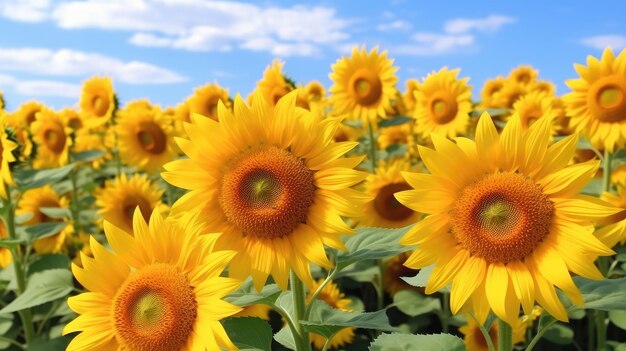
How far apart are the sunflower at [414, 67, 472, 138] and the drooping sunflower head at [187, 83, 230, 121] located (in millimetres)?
2228

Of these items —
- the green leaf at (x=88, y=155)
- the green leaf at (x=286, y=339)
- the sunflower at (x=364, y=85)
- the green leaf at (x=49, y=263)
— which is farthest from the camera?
the sunflower at (x=364, y=85)

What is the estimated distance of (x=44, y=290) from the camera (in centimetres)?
432

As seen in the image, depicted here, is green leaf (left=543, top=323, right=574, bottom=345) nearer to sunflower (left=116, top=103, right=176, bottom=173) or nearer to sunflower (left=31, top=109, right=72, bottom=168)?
sunflower (left=116, top=103, right=176, bottom=173)

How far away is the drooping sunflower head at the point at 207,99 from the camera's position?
766 centimetres

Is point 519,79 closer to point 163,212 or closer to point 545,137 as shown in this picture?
point 163,212

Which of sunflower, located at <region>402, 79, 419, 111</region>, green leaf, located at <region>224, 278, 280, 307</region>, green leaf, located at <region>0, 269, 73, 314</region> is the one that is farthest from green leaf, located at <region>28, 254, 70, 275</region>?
sunflower, located at <region>402, 79, 419, 111</region>

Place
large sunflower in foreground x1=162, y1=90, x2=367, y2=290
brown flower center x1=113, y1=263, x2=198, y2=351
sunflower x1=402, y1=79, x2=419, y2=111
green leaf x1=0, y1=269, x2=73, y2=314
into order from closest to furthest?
brown flower center x1=113, y1=263, x2=198, y2=351, large sunflower in foreground x1=162, y1=90, x2=367, y2=290, green leaf x1=0, y1=269, x2=73, y2=314, sunflower x1=402, y1=79, x2=419, y2=111

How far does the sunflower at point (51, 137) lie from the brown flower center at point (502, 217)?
18.6 ft

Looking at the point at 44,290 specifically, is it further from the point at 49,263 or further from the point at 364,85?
the point at 364,85

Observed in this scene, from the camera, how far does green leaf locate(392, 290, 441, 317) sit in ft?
16.9

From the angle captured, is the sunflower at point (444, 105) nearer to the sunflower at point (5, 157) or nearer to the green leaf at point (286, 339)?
the sunflower at point (5, 157)

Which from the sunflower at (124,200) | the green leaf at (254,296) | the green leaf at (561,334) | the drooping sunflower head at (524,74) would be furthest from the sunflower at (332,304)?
the drooping sunflower head at (524,74)

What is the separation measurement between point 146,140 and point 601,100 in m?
4.65

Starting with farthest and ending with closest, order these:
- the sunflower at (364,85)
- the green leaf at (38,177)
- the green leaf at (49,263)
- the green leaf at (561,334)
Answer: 1. the sunflower at (364,85)
2. the green leaf at (49,263)
3. the green leaf at (561,334)
4. the green leaf at (38,177)
